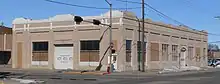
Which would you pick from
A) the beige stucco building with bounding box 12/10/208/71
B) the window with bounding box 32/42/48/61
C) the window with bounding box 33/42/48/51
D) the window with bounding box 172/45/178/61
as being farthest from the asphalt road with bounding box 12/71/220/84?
the window with bounding box 172/45/178/61

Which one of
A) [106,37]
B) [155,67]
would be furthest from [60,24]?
[155,67]

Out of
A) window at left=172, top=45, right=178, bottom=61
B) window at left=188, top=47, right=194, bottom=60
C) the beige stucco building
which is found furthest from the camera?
window at left=188, top=47, right=194, bottom=60

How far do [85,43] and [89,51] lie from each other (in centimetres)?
125

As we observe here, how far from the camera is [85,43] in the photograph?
54094 mm

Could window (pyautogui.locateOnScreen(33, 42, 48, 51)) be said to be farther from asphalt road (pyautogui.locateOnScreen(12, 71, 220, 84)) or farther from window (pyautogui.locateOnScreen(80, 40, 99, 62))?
asphalt road (pyautogui.locateOnScreen(12, 71, 220, 84))

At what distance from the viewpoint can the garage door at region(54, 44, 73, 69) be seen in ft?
184

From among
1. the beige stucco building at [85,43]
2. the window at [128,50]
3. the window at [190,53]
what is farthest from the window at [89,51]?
the window at [190,53]

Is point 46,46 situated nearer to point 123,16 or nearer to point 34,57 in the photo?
point 34,57

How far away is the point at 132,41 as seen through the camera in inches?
2096

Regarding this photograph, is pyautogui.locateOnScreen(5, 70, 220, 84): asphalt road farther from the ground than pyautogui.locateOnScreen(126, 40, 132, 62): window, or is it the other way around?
pyautogui.locateOnScreen(126, 40, 132, 62): window

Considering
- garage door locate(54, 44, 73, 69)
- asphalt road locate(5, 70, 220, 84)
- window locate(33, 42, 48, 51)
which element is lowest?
asphalt road locate(5, 70, 220, 84)

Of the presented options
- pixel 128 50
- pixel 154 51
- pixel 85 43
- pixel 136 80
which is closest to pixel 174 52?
pixel 154 51

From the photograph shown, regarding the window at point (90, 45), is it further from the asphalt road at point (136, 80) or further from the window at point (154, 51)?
the asphalt road at point (136, 80)

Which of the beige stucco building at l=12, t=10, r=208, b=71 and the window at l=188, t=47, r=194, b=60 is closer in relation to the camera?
the beige stucco building at l=12, t=10, r=208, b=71
